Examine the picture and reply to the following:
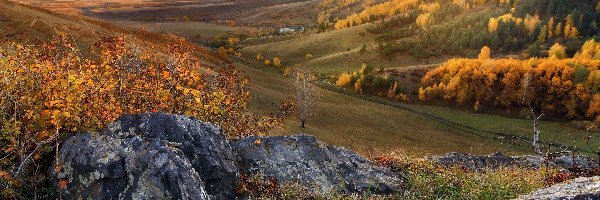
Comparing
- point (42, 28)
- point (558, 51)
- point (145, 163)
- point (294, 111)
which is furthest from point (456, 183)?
point (558, 51)

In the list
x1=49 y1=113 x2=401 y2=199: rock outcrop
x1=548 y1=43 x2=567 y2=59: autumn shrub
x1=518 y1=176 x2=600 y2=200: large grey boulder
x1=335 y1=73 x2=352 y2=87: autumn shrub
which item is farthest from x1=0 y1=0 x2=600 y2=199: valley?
x1=518 y1=176 x2=600 y2=200: large grey boulder

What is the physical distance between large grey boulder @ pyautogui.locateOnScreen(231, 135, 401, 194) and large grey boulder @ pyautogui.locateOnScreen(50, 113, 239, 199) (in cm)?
197

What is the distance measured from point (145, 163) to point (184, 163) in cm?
97

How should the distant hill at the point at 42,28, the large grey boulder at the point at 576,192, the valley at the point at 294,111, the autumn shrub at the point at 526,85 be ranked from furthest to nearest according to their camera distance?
the autumn shrub at the point at 526,85 → the distant hill at the point at 42,28 → the valley at the point at 294,111 → the large grey boulder at the point at 576,192

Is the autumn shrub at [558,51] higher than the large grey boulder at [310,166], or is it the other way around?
the large grey boulder at [310,166]

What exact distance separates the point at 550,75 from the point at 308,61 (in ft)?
297

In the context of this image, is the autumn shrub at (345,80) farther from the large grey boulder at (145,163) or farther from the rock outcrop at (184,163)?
the large grey boulder at (145,163)

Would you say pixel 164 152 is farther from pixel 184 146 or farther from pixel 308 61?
pixel 308 61

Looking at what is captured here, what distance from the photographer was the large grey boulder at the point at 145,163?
36.0ft

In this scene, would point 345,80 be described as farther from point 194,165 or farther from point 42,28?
point 194,165

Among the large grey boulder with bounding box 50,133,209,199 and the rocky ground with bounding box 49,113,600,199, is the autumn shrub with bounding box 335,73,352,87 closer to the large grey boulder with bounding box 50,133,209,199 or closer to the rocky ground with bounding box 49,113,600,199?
the rocky ground with bounding box 49,113,600,199

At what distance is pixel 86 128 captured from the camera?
13.1m

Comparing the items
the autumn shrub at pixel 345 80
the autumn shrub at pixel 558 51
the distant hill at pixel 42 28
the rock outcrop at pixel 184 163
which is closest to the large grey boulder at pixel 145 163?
the rock outcrop at pixel 184 163

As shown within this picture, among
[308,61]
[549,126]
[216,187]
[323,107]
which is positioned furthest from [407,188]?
[308,61]
